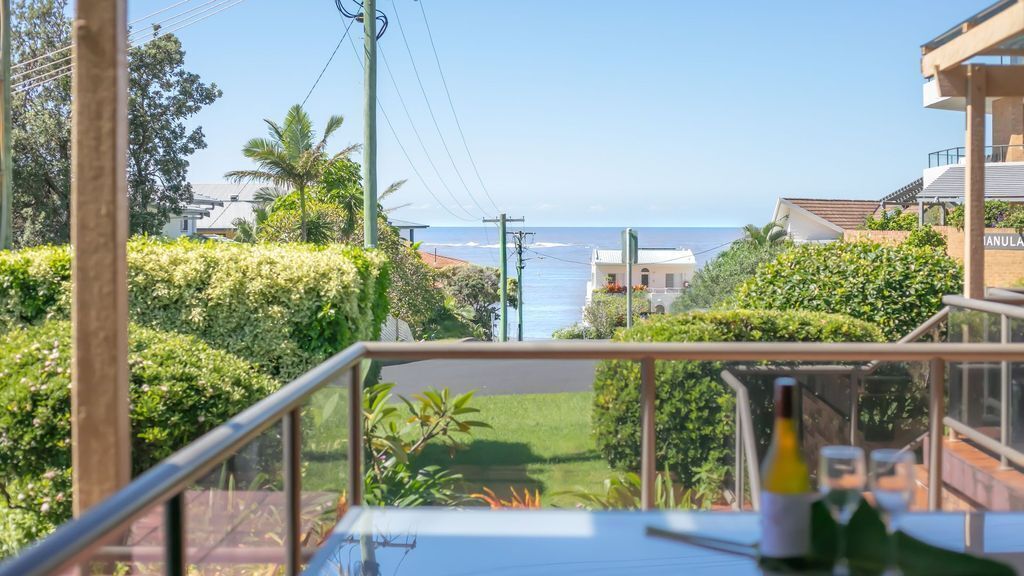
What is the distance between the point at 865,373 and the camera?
3.12m

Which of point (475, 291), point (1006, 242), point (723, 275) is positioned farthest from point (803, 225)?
point (1006, 242)

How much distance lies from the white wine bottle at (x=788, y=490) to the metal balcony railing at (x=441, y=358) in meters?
0.89

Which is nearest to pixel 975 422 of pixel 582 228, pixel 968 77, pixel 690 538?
pixel 690 538

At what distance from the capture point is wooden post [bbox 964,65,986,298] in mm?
5805

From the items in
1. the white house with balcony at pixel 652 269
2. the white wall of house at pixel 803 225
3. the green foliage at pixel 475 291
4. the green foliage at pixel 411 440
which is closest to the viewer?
the green foliage at pixel 411 440

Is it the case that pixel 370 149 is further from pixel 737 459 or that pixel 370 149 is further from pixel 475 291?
pixel 475 291

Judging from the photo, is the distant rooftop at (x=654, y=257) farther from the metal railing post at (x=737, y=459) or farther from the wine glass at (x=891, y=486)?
the wine glass at (x=891, y=486)

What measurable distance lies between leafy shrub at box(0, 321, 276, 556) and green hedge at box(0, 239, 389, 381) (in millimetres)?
1618

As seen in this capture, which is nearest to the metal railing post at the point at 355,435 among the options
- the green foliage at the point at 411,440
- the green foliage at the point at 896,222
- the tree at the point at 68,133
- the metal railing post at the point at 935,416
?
the green foliage at the point at 411,440

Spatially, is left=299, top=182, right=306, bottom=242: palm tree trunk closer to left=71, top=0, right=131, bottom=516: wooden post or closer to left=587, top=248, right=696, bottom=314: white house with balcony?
left=71, top=0, right=131, bottom=516: wooden post

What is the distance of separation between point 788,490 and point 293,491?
1.21 meters

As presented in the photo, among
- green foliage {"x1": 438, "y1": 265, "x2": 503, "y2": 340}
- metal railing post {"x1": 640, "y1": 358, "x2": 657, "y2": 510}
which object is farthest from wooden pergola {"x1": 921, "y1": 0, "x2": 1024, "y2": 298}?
green foliage {"x1": 438, "y1": 265, "x2": 503, "y2": 340}

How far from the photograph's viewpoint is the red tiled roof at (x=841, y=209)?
38656 mm

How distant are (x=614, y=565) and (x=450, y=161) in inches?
2497
